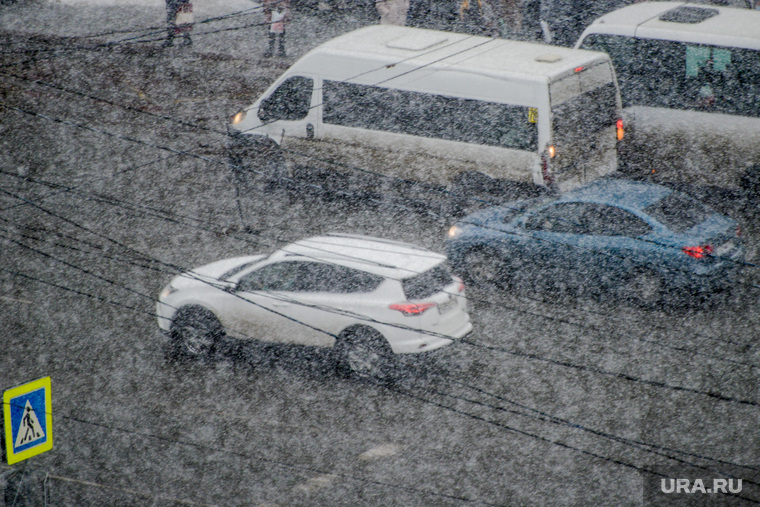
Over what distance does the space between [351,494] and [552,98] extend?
6124 mm

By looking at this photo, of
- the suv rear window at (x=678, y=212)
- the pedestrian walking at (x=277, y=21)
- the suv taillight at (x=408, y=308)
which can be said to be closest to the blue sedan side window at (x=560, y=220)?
the suv rear window at (x=678, y=212)

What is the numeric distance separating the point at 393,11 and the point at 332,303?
1188 centimetres

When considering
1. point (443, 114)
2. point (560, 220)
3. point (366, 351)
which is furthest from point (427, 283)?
point (443, 114)

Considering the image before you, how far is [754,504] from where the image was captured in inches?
293

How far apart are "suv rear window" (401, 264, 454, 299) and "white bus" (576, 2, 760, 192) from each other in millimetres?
4721

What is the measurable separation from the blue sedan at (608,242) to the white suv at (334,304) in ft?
4.90

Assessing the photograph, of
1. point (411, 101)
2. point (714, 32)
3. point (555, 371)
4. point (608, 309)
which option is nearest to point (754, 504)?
point (555, 371)

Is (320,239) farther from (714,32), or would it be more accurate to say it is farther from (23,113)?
(23,113)

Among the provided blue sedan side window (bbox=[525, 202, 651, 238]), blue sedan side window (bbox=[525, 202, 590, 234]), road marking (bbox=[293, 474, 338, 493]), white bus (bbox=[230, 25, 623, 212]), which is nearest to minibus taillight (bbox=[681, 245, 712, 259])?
blue sedan side window (bbox=[525, 202, 651, 238])

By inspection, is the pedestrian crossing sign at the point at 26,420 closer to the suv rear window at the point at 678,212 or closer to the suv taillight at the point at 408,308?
the suv taillight at the point at 408,308

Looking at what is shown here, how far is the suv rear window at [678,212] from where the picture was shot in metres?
11.3

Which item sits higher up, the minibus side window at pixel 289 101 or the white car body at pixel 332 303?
the minibus side window at pixel 289 101

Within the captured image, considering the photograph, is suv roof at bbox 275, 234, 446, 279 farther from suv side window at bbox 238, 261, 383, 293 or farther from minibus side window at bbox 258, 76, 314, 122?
minibus side window at bbox 258, 76, 314, 122

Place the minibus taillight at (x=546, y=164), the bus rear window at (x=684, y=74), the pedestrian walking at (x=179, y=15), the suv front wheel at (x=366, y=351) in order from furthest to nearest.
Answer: the pedestrian walking at (x=179, y=15) < the bus rear window at (x=684, y=74) < the minibus taillight at (x=546, y=164) < the suv front wheel at (x=366, y=351)
